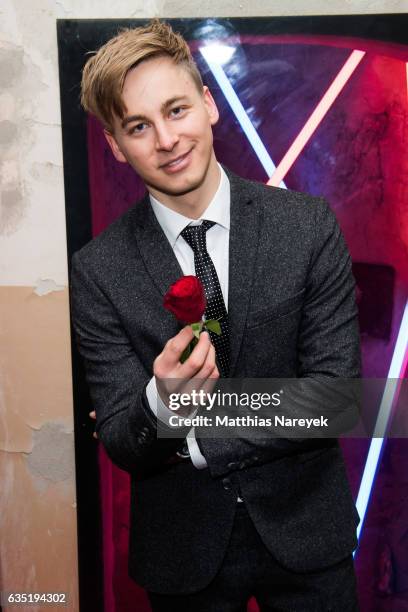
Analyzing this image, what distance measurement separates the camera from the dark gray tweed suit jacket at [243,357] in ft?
4.26

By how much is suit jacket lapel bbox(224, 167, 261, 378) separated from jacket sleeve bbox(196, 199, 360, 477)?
4.7 inches

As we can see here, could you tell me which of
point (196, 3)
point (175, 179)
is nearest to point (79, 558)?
point (175, 179)

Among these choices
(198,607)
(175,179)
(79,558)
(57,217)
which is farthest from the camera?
(79,558)

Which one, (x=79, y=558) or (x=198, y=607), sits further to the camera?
(x=79, y=558)

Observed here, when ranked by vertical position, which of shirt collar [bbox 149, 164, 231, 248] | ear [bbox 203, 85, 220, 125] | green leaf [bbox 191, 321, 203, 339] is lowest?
green leaf [bbox 191, 321, 203, 339]

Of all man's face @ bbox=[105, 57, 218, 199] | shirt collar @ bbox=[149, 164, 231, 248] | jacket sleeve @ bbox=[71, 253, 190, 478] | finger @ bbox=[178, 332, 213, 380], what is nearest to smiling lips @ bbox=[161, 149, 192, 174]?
man's face @ bbox=[105, 57, 218, 199]

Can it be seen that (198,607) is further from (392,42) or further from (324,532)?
(392,42)

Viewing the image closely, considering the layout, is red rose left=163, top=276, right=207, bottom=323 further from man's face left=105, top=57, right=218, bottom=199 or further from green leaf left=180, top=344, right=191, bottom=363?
man's face left=105, top=57, right=218, bottom=199

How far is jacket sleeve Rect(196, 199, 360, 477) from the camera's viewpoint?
127cm

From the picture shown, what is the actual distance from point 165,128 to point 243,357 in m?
0.48

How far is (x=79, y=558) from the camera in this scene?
207 cm

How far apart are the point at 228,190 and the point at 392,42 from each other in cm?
71

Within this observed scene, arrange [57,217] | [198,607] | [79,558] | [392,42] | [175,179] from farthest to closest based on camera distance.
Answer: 1. [79,558]
2. [57,217]
3. [392,42]
4. [198,607]
5. [175,179]

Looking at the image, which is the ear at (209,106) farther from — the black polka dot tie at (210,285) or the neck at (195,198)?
the black polka dot tie at (210,285)
